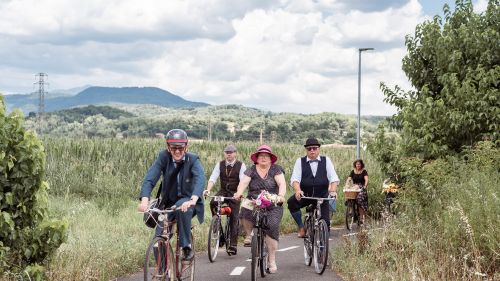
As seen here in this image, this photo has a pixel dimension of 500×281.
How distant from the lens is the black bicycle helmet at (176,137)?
27.5 feet

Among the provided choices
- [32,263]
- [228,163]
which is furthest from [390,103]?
[32,263]

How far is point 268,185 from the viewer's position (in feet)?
34.4

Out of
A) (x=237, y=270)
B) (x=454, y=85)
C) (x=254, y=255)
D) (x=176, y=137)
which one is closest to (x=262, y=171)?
(x=254, y=255)

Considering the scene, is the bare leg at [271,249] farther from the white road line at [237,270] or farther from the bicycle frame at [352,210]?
the bicycle frame at [352,210]

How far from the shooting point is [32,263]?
28.8 feet

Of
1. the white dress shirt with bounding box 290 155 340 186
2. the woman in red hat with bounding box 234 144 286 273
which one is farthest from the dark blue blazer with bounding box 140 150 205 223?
the white dress shirt with bounding box 290 155 340 186

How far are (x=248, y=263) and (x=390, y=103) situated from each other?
8761mm

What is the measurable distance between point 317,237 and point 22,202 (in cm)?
481

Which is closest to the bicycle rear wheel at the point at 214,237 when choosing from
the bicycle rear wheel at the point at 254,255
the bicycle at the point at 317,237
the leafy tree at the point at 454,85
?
the bicycle at the point at 317,237

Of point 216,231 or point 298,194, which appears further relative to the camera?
point 216,231

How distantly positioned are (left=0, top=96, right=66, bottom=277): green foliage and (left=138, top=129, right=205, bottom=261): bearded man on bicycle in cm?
142

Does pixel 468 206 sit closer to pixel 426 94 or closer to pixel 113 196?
pixel 426 94

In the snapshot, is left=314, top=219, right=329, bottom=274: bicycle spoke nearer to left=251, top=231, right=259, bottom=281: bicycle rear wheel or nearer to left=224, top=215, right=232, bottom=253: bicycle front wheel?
left=251, top=231, right=259, bottom=281: bicycle rear wheel

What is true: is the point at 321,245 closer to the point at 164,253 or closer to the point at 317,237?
the point at 317,237
